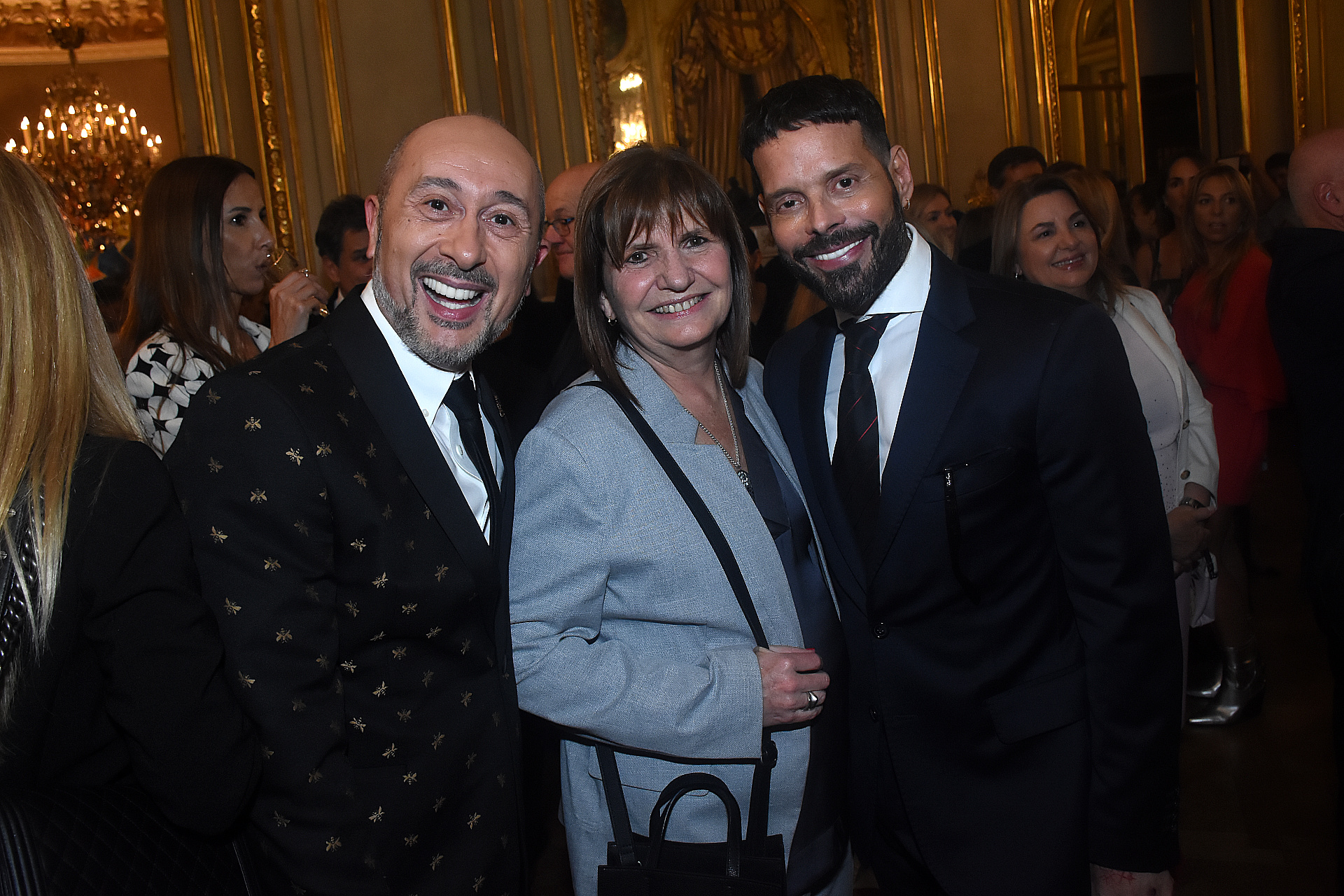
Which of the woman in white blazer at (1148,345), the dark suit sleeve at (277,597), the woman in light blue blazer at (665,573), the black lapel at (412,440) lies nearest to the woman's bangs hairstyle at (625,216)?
the woman in light blue blazer at (665,573)

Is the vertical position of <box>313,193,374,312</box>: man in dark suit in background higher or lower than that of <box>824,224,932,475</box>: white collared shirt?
higher

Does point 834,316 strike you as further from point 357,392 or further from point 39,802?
point 39,802

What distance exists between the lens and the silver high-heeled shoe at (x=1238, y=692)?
11.3ft

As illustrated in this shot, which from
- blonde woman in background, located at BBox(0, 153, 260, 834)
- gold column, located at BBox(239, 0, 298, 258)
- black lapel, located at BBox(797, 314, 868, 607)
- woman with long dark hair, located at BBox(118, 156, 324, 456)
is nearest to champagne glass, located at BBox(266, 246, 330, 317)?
woman with long dark hair, located at BBox(118, 156, 324, 456)

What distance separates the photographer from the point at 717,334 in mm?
1936

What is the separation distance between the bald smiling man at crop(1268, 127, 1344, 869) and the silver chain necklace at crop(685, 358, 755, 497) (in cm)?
117

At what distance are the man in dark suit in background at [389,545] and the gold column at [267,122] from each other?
4.77 m

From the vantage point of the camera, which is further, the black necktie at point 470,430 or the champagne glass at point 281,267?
the champagne glass at point 281,267

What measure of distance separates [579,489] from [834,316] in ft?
2.18

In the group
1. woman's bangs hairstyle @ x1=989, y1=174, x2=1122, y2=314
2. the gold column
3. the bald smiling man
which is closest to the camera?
the bald smiling man

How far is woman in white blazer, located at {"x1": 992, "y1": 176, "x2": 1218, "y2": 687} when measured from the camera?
2.60 m

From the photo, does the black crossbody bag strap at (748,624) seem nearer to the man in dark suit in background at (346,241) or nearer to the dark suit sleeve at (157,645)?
the dark suit sleeve at (157,645)

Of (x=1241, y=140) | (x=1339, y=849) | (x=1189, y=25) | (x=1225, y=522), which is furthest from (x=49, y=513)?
(x=1189, y=25)

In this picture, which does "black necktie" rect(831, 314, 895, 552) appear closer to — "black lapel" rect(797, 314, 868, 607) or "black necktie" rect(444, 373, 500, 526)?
"black lapel" rect(797, 314, 868, 607)
